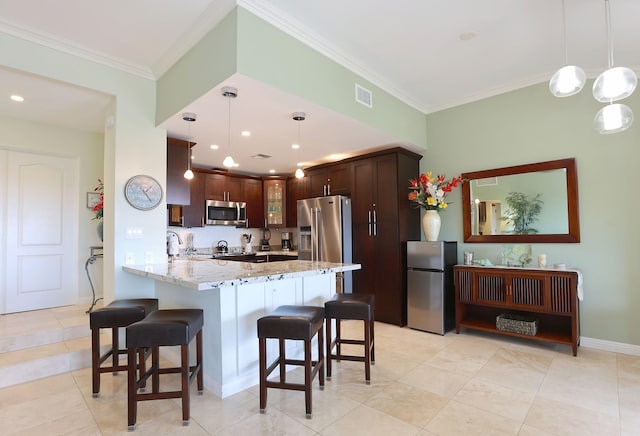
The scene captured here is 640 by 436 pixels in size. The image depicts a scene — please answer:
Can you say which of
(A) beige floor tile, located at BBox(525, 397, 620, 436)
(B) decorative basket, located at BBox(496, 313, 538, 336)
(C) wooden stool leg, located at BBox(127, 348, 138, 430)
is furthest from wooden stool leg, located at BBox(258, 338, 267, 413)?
(B) decorative basket, located at BBox(496, 313, 538, 336)

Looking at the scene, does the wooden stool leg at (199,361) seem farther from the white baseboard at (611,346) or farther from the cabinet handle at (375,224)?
the white baseboard at (611,346)

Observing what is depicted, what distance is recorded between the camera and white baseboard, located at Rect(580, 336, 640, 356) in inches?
126

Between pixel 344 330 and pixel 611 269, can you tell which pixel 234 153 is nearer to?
pixel 344 330

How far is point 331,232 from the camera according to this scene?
4.73 meters

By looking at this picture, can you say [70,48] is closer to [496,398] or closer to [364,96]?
[364,96]

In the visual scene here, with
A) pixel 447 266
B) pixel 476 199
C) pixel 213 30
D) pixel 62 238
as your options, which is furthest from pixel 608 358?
pixel 62 238

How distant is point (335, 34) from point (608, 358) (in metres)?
4.02

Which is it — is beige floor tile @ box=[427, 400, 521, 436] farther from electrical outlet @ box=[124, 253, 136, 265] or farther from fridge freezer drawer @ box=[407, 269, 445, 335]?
electrical outlet @ box=[124, 253, 136, 265]

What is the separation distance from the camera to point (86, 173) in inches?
180

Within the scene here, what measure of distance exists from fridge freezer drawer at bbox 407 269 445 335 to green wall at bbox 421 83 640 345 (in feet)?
2.58

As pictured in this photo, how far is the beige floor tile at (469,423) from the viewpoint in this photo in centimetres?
199

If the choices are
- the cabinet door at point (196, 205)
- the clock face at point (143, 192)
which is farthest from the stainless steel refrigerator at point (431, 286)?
the cabinet door at point (196, 205)

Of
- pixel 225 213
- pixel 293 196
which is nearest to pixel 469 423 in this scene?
pixel 293 196

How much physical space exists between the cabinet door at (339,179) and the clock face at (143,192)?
2500 millimetres
